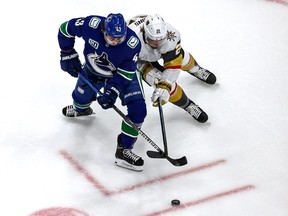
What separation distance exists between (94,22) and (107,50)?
0.78 ft

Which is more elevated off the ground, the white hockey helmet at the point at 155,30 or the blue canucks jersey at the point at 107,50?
the white hockey helmet at the point at 155,30

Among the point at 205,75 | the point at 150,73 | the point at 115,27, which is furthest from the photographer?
the point at 205,75

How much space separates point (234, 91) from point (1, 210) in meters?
2.44

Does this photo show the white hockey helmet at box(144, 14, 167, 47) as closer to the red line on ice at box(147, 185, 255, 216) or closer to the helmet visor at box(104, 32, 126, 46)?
the helmet visor at box(104, 32, 126, 46)

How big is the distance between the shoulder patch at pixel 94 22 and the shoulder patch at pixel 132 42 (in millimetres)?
271

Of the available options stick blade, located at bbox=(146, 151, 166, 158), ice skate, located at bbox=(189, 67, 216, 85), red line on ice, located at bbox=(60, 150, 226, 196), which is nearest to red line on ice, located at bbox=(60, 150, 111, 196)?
red line on ice, located at bbox=(60, 150, 226, 196)

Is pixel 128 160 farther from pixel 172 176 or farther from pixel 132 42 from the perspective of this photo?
pixel 132 42

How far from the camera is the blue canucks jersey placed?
5.39 m

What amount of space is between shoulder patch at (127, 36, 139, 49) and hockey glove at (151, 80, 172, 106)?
44 centimetres

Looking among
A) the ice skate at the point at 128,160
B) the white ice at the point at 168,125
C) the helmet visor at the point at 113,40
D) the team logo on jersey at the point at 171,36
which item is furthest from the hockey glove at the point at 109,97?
the team logo on jersey at the point at 171,36

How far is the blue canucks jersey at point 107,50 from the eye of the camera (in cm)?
539

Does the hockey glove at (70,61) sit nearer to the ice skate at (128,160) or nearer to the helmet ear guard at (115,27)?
the helmet ear guard at (115,27)

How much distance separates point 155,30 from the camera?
5.52 m

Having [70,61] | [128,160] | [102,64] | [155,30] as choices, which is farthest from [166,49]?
[128,160]
